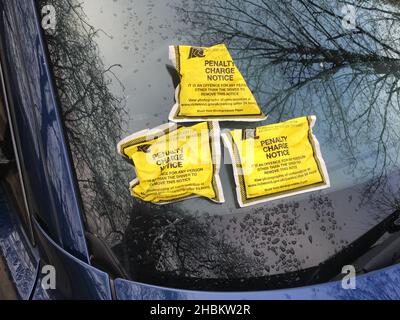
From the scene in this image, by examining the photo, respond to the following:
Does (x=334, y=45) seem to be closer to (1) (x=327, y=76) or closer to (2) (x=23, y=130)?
(1) (x=327, y=76)

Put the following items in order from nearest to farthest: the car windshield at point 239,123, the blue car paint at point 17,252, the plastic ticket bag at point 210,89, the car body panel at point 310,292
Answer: the car body panel at point 310,292
the car windshield at point 239,123
the plastic ticket bag at point 210,89
the blue car paint at point 17,252

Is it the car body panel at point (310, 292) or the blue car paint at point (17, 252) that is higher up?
the blue car paint at point (17, 252)

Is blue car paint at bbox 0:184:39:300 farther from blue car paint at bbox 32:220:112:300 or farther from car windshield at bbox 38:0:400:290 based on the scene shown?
car windshield at bbox 38:0:400:290

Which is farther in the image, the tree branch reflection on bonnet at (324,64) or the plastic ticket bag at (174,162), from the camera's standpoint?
the tree branch reflection on bonnet at (324,64)

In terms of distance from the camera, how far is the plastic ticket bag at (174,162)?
2094 mm

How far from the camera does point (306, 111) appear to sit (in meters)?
2.22

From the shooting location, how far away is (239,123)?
2166mm

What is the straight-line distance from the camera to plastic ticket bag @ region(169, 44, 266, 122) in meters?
2.17

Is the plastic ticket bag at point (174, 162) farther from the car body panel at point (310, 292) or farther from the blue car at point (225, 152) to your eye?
the car body panel at point (310, 292)

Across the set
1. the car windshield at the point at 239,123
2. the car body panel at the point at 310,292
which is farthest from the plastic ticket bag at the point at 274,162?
the car body panel at the point at 310,292

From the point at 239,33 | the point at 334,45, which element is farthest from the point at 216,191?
the point at 334,45

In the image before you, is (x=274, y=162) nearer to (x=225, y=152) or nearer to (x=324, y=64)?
(x=225, y=152)

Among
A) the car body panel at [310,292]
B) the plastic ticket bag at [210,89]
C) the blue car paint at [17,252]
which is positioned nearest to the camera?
the car body panel at [310,292]

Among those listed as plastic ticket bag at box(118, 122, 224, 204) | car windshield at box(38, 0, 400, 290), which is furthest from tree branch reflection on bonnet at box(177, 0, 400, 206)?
plastic ticket bag at box(118, 122, 224, 204)
